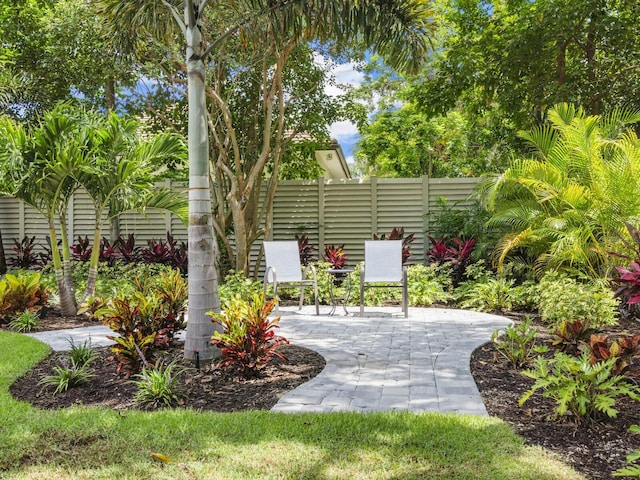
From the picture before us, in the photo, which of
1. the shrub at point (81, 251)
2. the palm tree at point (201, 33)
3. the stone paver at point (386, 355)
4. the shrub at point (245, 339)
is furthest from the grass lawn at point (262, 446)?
the shrub at point (81, 251)

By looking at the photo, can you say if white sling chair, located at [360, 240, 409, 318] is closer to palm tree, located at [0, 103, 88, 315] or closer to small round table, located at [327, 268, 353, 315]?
small round table, located at [327, 268, 353, 315]

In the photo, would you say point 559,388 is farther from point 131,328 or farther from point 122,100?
point 122,100

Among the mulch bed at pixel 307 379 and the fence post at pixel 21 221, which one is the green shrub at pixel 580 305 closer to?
the mulch bed at pixel 307 379

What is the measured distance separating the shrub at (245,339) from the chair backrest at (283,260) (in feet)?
11.0

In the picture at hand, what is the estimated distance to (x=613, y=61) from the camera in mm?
9430

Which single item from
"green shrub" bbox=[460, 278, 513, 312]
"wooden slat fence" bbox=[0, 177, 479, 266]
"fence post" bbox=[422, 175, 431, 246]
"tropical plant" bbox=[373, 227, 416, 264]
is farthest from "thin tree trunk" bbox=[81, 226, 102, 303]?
"fence post" bbox=[422, 175, 431, 246]

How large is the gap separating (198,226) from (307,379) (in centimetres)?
162

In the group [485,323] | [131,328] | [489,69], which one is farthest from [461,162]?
[131,328]

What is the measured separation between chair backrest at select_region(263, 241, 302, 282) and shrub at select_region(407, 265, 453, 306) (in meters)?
1.87

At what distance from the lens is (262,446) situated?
2.84 metres

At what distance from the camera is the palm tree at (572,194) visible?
6.71 metres

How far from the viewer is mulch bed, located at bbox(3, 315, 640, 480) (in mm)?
2855

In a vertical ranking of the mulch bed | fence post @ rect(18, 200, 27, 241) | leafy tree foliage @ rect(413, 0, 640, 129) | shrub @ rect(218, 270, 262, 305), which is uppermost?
leafy tree foliage @ rect(413, 0, 640, 129)

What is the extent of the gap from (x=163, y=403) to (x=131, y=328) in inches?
40.5
